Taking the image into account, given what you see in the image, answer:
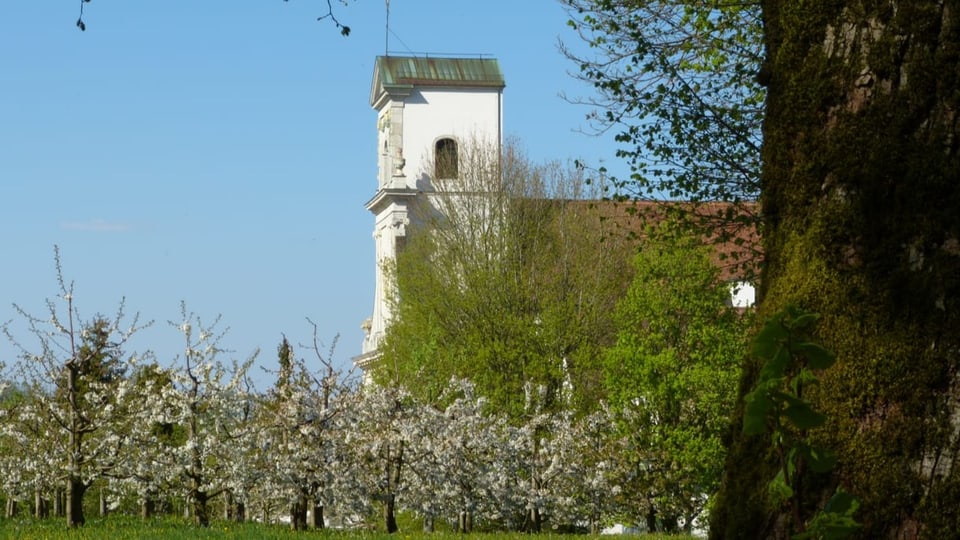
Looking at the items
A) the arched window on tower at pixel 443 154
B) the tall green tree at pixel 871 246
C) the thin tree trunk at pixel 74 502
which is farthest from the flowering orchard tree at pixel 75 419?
the arched window on tower at pixel 443 154

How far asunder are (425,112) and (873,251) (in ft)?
203

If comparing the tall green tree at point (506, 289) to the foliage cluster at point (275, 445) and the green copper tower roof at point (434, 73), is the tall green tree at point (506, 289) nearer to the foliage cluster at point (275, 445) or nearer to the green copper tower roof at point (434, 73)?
the foliage cluster at point (275, 445)

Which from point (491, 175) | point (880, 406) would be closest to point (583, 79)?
point (880, 406)

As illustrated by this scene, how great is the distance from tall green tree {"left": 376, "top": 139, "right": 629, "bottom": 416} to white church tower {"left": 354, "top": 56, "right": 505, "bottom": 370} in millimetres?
15131

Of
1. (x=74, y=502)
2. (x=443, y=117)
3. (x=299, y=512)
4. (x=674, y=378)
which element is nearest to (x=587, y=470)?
(x=674, y=378)

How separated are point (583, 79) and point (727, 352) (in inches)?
583

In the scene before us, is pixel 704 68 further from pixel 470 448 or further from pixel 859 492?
pixel 859 492

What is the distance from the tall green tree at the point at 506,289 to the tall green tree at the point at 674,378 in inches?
162

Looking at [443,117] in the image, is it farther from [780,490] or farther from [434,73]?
[780,490]

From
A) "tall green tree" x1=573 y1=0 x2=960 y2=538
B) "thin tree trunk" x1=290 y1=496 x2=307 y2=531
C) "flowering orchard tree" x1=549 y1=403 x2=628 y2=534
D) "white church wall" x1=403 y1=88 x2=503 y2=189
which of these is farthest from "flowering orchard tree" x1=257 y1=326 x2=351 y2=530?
"white church wall" x1=403 y1=88 x2=503 y2=189

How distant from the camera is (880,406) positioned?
3709 mm

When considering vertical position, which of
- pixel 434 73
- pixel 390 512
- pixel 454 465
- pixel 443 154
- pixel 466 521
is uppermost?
pixel 434 73

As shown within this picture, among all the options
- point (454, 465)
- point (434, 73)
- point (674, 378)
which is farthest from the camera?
point (434, 73)

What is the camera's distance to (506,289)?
38.6m
